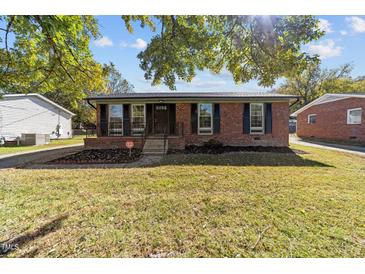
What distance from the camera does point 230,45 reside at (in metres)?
6.71

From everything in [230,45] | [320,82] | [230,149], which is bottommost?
[230,149]

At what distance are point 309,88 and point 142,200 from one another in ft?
132

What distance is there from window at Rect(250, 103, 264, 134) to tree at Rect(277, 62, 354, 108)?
25.6 meters

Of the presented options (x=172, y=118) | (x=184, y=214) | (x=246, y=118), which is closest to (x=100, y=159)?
(x=172, y=118)

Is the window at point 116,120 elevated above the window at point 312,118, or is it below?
below

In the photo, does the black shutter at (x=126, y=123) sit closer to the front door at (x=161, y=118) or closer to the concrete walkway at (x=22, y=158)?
the front door at (x=161, y=118)

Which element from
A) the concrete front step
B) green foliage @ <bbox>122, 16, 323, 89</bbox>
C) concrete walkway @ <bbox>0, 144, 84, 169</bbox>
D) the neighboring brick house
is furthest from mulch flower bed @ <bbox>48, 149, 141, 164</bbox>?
the neighboring brick house

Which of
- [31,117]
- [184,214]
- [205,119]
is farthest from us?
[31,117]

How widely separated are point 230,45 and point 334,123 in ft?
51.7

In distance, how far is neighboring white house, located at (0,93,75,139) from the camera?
53.4 feet

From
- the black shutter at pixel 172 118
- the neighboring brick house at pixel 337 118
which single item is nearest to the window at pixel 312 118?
the neighboring brick house at pixel 337 118

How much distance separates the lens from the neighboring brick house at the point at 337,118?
14359 mm

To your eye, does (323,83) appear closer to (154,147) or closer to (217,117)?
(217,117)

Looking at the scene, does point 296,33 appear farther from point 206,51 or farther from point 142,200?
point 142,200
